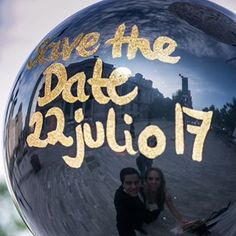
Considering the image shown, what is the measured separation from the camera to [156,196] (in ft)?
9.29

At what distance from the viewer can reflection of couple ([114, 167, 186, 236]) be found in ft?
9.21

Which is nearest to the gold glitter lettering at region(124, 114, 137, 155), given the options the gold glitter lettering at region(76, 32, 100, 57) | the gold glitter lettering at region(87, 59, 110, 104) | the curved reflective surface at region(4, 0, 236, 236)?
the curved reflective surface at region(4, 0, 236, 236)

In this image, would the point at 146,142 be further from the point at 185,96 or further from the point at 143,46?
the point at 143,46

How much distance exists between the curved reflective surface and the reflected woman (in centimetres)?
2

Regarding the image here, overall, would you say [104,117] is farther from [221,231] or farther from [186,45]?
[221,231]

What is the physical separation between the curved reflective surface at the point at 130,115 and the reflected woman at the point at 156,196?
1.0 inches

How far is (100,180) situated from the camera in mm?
2863

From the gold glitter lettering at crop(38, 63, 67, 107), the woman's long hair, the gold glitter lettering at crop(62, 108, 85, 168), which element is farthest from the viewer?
A: the gold glitter lettering at crop(38, 63, 67, 107)

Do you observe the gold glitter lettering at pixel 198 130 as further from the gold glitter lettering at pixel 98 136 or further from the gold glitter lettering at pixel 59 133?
the gold glitter lettering at pixel 59 133

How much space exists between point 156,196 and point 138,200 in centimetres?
7

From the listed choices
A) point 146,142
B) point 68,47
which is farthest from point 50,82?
point 146,142

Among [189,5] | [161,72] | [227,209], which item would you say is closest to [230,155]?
[227,209]

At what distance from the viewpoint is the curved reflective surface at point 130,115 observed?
2.81 meters

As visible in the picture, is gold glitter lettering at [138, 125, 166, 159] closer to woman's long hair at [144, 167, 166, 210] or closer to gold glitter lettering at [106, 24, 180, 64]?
woman's long hair at [144, 167, 166, 210]
